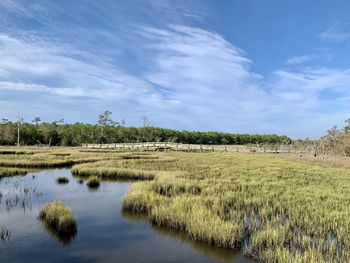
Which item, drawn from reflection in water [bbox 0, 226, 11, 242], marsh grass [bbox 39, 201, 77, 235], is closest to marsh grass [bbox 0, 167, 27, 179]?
marsh grass [bbox 39, 201, 77, 235]

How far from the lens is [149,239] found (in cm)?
1266

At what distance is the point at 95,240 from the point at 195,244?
365 cm

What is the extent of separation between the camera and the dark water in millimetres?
10805

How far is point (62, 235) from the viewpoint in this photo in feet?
41.7

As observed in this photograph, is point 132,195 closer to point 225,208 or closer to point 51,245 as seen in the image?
point 225,208

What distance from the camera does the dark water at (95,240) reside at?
10.8 meters

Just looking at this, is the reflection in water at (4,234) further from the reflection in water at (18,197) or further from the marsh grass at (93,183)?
the marsh grass at (93,183)

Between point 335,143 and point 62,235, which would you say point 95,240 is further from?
point 335,143

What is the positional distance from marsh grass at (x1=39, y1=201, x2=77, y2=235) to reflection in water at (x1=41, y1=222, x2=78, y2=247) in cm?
4

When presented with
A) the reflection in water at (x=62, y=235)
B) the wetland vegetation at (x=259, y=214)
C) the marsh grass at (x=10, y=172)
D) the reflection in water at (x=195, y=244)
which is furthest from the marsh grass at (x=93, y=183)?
the reflection in water at (x=62, y=235)

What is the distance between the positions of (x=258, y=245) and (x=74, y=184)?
668 inches

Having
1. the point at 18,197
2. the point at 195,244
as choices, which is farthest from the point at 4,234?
the point at 18,197

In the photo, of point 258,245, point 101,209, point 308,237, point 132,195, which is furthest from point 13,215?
point 308,237

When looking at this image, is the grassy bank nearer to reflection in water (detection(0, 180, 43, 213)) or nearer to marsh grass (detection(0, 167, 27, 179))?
reflection in water (detection(0, 180, 43, 213))
